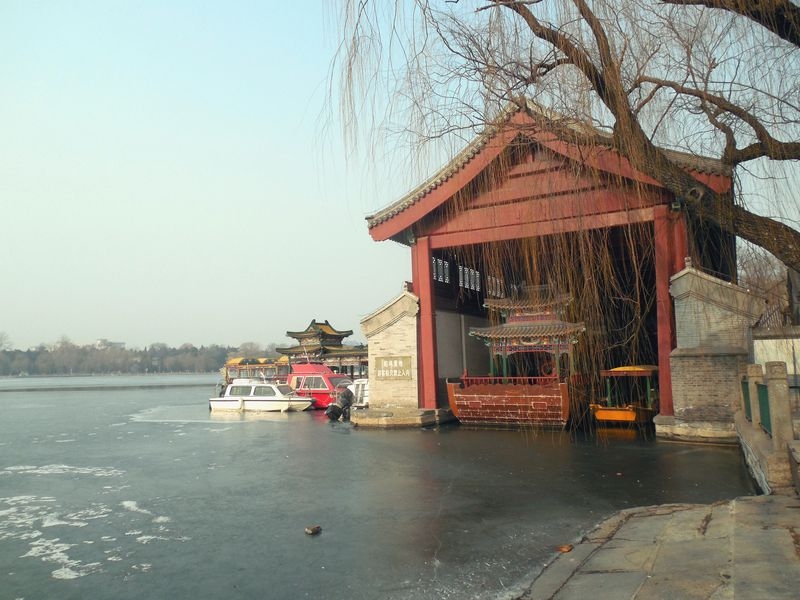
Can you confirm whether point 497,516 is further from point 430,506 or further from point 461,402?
point 461,402

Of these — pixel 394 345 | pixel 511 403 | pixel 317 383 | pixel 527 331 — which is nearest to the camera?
pixel 511 403

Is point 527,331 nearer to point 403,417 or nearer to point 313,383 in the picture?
point 403,417

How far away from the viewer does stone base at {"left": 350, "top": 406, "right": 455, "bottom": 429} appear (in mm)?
19188

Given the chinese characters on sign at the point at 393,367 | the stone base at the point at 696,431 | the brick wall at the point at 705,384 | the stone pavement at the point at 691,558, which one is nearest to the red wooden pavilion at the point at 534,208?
the chinese characters on sign at the point at 393,367

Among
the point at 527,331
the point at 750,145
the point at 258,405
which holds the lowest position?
the point at 258,405

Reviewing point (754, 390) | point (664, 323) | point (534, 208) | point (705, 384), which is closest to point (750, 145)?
point (534, 208)

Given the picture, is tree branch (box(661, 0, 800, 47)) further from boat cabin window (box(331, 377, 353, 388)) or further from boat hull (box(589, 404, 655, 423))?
boat cabin window (box(331, 377, 353, 388))

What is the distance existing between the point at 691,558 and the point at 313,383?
88.7ft

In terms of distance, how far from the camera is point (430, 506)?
29.0ft

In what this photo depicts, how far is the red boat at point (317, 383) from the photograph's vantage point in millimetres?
30219

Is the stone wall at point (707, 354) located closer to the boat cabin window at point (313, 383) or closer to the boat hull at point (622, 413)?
the boat hull at point (622, 413)

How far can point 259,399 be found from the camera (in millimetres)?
29109

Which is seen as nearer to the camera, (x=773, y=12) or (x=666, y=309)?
(x=773, y=12)

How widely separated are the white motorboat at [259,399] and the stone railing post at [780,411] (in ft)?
76.9
